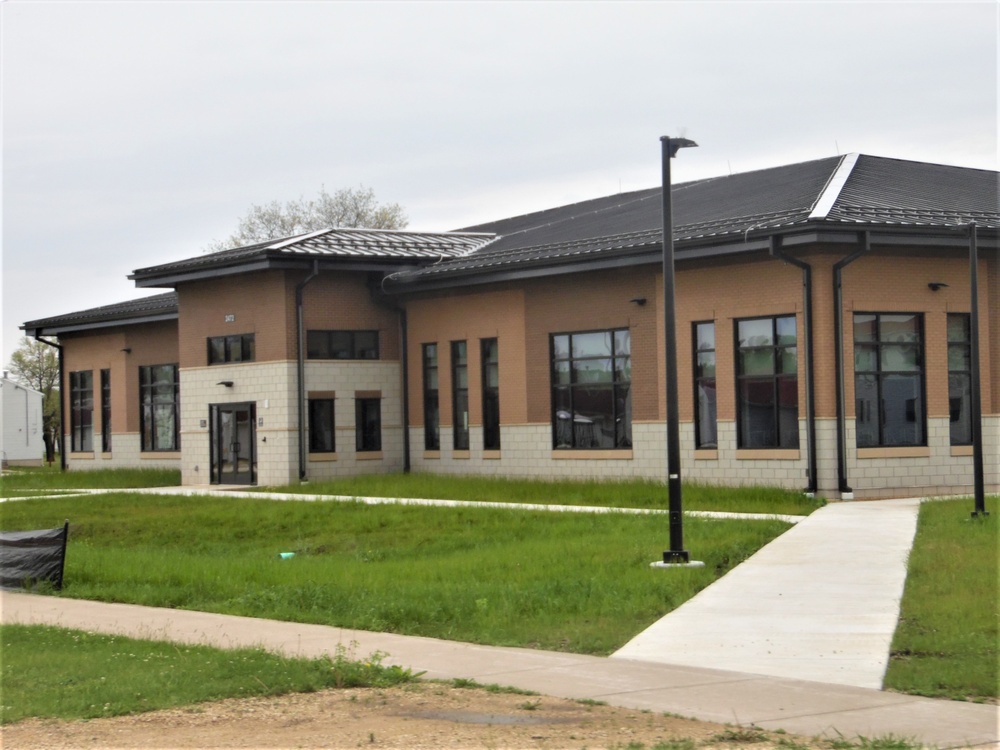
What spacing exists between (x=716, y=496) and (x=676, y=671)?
14.5 meters

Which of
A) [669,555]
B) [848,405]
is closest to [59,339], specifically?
[848,405]

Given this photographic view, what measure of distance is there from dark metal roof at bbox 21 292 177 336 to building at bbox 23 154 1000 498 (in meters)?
0.57

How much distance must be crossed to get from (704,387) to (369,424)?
10.6m

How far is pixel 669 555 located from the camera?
1647 cm

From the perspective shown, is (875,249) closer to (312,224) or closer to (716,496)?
(716,496)

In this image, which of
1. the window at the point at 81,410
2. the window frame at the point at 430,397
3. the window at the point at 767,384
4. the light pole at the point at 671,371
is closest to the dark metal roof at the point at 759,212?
the window at the point at 767,384

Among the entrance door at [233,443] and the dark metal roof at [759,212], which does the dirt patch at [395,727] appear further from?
the entrance door at [233,443]

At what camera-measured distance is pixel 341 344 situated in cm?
3481

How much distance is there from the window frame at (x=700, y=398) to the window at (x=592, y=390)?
76.5 inches

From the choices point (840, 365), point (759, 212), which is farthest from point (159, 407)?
point (840, 365)

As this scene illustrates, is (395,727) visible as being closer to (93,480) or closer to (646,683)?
(646,683)

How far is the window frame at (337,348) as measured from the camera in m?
34.4

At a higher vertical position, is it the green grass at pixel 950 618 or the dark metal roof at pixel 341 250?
the dark metal roof at pixel 341 250

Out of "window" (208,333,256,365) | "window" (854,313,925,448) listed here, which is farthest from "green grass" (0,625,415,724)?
"window" (208,333,256,365)
